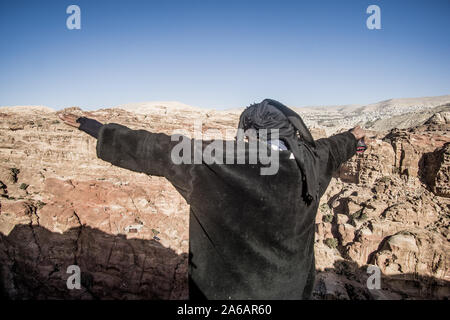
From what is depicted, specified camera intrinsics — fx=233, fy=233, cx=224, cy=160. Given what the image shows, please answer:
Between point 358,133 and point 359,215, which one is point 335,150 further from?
point 359,215

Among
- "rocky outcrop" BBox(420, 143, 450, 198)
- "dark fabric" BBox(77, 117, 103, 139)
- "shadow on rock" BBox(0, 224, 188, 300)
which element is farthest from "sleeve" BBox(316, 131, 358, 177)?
"rocky outcrop" BBox(420, 143, 450, 198)

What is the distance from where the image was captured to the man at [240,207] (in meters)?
0.92

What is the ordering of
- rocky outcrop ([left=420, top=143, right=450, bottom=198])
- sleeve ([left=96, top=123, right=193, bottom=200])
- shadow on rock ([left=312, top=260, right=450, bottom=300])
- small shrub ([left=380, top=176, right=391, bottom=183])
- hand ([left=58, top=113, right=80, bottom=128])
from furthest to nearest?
small shrub ([left=380, top=176, right=391, bottom=183])
rocky outcrop ([left=420, top=143, right=450, bottom=198])
shadow on rock ([left=312, top=260, right=450, bottom=300])
hand ([left=58, top=113, right=80, bottom=128])
sleeve ([left=96, top=123, right=193, bottom=200])

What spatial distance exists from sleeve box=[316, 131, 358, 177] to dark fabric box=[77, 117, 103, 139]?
47.0 inches

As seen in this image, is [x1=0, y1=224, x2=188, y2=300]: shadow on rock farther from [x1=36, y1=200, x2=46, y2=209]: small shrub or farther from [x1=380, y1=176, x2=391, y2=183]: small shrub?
[x1=380, y1=176, x2=391, y2=183]: small shrub

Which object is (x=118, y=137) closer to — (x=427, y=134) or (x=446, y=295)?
(x=446, y=295)

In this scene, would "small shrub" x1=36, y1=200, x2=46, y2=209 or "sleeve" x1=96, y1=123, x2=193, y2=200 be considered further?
"small shrub" x1=36, y1=200, x2=46, y2=209

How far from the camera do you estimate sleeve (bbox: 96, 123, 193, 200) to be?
2.97 ft

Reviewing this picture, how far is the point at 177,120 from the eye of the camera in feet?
50.1

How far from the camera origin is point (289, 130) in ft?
4.04

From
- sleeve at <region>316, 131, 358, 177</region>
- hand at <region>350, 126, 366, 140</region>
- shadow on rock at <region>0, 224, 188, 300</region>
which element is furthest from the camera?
shadow on rock at <region>0, 224, 188, 300</region>

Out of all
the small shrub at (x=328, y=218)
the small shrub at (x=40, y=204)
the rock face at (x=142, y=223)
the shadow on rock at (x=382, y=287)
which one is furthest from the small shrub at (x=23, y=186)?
the small shrub at (x=328, y=218)

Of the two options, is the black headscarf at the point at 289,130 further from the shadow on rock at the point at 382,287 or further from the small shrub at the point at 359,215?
the small shrub at the point at 359,215

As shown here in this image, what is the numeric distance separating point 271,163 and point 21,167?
14.0 m
